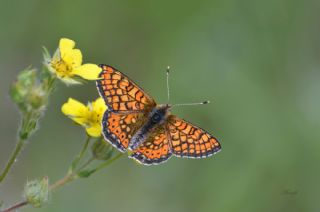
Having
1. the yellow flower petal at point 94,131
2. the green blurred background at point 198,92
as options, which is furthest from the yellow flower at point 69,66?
the green blurred background at point 198,92

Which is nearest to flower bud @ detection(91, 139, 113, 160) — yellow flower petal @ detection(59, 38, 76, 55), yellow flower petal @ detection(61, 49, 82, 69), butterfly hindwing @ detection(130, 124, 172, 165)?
butterfly hindwing @ detection(130, 124, 172, 165)

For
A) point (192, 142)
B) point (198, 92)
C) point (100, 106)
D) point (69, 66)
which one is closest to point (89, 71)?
point (69, 66)

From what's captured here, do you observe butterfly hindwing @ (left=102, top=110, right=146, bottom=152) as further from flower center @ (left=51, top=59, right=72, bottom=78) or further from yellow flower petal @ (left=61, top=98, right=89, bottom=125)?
flower center @ (left=51, top=59, right=72, bottom=78)

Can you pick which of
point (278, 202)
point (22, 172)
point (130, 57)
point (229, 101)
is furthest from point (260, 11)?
point (22, 172)

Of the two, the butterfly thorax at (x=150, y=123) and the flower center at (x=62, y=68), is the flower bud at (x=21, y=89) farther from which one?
the butterfly thorax at (x=150, y=123)

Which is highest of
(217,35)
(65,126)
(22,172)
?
(217,35)

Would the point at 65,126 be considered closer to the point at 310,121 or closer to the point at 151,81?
the point at 151,81

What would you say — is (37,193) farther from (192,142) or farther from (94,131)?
(192,142)

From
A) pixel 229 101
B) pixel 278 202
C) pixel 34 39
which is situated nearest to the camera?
pixel 278 202
